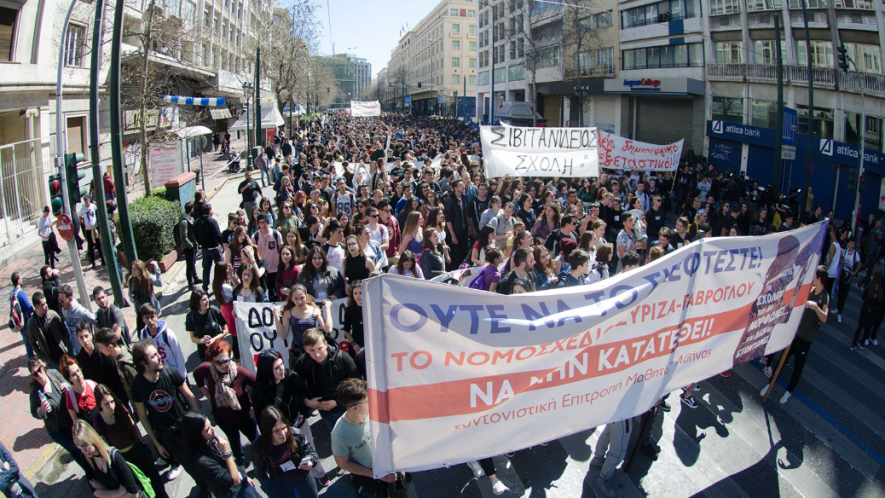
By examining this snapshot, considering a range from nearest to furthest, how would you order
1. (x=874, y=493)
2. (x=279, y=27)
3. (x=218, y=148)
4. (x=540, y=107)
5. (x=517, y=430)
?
(x=517, y=430), (x=874, y=493), (x=279, y=27), (x=218, y=148), (x=540, y=107)

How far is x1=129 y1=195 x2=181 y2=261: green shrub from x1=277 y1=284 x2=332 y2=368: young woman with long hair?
7030mm

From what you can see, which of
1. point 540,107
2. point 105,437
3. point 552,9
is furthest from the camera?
point 540,107

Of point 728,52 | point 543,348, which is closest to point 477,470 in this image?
point 543,348

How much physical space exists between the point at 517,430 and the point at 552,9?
158ft

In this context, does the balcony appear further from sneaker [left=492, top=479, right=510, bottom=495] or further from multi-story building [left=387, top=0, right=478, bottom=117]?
multi-story building [left=387, top=0, right=478, bottom=117]

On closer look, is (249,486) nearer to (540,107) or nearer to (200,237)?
(200,237)

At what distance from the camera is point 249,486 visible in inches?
159

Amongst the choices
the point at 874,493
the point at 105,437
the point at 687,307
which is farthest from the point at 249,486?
the point at 874,493

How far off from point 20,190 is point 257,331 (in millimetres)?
12369

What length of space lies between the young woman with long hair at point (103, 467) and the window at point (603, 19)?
43.1 m

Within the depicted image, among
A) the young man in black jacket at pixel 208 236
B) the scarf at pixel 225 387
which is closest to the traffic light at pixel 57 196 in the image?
the young man in black jacket at pixel 208 236

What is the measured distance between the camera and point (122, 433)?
4.38m

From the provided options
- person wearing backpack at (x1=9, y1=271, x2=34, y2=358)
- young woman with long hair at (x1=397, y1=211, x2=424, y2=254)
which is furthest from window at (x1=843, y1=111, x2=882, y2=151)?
person wearing backpack at (x1=9, y1=271, x2=34, y2=358)

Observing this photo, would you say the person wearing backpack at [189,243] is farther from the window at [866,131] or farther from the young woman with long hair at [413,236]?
the window at [866,131]
